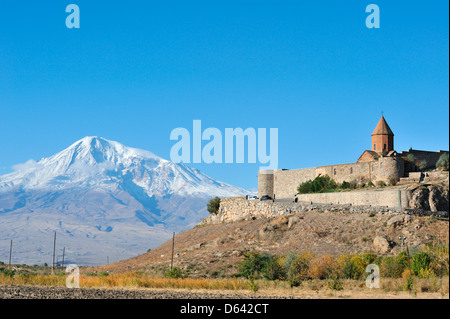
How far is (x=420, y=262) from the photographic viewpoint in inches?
1071

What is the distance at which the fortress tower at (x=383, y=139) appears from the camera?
5634cm

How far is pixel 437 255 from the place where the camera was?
27656 millimetres

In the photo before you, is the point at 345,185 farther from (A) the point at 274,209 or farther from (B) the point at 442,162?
(B) the point at 442,162

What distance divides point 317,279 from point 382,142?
101 ft

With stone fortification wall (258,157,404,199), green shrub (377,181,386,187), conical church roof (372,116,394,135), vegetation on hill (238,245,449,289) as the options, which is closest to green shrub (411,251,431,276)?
vegetation on hill (238,245,449,289)

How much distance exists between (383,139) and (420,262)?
3038 centimetres

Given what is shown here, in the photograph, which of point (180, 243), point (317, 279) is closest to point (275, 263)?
point (317, 279)

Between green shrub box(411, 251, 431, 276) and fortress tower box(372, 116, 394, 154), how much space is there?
96.4 feet

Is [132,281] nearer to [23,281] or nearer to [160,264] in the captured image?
[23,281]

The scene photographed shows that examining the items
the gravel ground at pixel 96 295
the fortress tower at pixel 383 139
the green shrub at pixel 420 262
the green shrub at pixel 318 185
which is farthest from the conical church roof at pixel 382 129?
the gravel ground at pixel 96 295

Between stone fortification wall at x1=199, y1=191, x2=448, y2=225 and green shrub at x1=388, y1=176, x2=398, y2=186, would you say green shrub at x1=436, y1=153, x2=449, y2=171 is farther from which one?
stone fortification wall at x1=199, y1=191, x2=448, y2=225

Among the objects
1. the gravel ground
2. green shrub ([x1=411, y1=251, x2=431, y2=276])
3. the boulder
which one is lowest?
the gravel ground

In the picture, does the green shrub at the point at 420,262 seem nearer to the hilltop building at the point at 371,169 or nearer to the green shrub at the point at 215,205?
the hilltop building at the point at 371,169

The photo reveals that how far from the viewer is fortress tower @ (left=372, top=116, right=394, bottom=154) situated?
5634 cm
